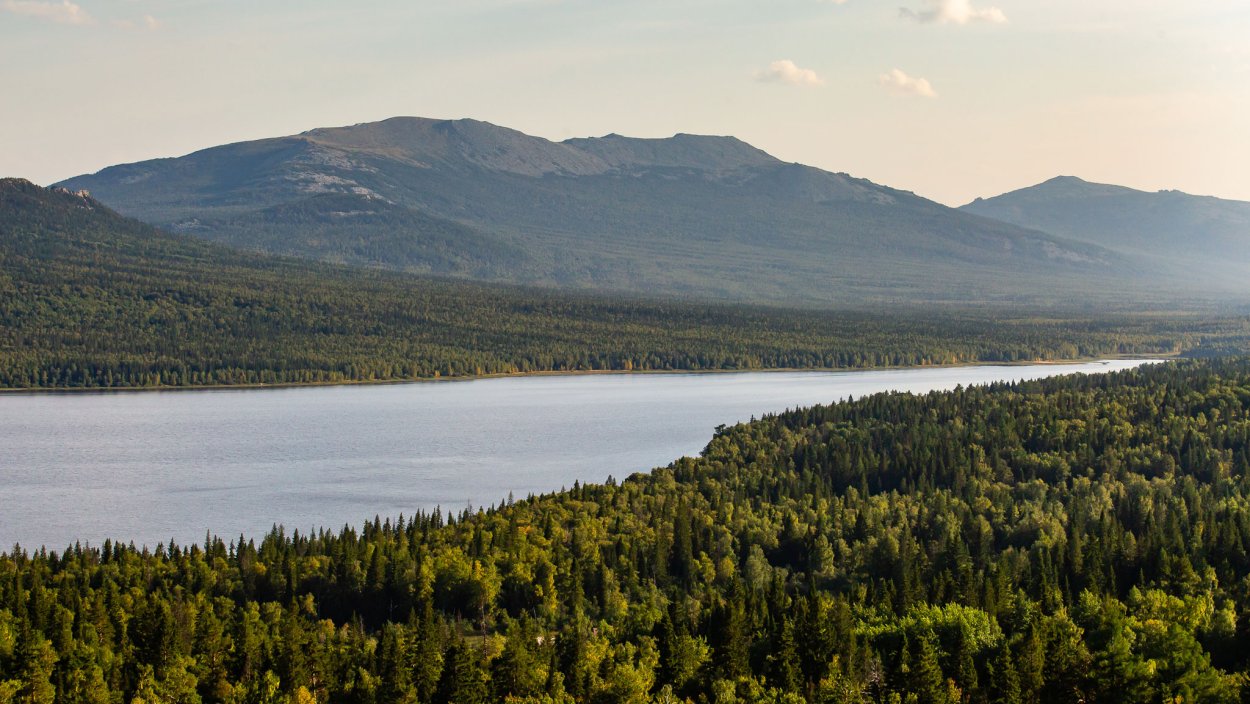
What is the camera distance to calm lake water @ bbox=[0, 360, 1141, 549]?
119375mm

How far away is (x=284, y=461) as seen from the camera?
151m

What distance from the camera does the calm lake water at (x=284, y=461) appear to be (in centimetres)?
11938

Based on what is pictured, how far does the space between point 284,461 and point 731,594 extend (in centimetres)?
7448

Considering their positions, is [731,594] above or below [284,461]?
below

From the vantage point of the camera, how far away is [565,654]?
7581 centimetres

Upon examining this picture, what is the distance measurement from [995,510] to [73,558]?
58.0 m

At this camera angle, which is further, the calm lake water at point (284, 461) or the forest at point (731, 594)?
the calm lake water at point (284, 461)

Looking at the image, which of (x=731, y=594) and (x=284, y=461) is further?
(x=284, y=461)

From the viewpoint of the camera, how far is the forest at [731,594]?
71188 mm

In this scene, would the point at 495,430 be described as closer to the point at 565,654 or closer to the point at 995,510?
the point at 995,510

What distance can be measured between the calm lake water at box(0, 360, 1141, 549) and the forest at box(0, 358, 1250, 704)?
37.9 feet

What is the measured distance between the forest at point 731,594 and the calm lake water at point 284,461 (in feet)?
37.9

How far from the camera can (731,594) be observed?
8531cm

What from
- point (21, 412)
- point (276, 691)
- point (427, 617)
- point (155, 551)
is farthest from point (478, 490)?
point (21, 412)
